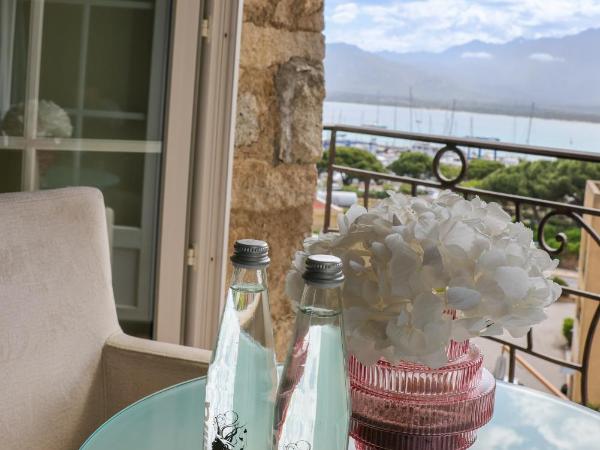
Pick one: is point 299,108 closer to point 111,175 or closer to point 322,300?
point 111,175

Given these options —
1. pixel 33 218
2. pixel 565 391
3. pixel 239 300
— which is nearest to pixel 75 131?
pixel 33 218

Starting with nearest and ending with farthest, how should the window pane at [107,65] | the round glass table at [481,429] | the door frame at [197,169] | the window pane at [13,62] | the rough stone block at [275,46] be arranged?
1. the round glass table at [481,429]
2. the window pane at [13,62]
3. the window pane at [107,65]
4. the door frame at [197,169]
5. the rough stone block at [275,46]

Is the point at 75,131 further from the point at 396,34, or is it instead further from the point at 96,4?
the point at 396,34

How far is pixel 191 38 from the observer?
7.17ft

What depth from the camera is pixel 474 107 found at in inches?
296

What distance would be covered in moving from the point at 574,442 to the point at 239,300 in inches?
23.8

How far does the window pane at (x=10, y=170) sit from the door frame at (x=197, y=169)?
405 mm

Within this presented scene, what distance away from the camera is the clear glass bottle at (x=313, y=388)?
767mm

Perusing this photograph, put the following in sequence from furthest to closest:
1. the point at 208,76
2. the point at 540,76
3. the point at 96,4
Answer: the point at 540,76 < the point at 208,76 < the point at 96,4

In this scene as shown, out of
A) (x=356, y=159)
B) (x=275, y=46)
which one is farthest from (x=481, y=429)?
(x=356, y=159)

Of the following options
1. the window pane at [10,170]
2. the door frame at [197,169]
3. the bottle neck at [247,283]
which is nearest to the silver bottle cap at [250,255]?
→ the bottle neck at [247,283]

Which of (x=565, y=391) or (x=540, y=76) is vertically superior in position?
(x=540, y=76)

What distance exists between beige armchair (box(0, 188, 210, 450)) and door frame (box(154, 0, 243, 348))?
0.66m

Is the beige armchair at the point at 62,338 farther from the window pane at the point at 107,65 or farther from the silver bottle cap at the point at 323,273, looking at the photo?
the silver bottle cap at the point at 323,273
